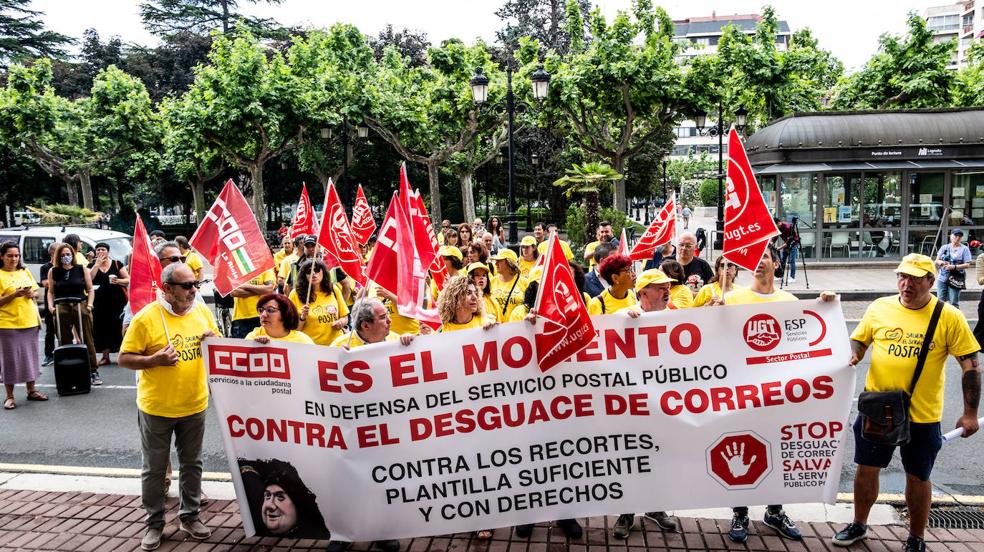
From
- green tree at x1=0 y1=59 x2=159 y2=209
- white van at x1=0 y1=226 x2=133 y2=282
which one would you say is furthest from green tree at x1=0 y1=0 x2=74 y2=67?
white van at x1=0 y1=226 x2=133 y2=282

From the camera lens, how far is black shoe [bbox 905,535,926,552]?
4.18 metres

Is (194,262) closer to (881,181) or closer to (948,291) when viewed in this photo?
(948,291)

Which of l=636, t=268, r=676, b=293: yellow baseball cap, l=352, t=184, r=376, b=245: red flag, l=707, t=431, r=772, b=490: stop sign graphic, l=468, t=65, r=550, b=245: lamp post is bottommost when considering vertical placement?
l=707, t=431, r=772, b=490: stop sign graphic

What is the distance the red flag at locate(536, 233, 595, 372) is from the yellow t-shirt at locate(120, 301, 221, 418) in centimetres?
222

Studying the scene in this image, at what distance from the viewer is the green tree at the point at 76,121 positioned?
29.5 m

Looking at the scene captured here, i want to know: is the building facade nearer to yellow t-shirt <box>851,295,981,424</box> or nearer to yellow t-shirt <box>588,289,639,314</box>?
yellow t-shirt <box>588,289,639,314</box>

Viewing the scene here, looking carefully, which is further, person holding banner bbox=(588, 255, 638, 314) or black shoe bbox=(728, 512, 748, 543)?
person holding banner bbox=(588, 255, 638, 314)

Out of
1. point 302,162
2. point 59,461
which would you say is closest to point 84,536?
point 59,461

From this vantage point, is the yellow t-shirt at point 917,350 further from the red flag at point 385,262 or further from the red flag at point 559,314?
the red flag at point 385,262

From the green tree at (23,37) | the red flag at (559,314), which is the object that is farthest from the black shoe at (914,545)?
the green tree at (23,37)

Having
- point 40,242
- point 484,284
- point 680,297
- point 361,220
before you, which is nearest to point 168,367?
point 484,284

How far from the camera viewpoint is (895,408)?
410cm

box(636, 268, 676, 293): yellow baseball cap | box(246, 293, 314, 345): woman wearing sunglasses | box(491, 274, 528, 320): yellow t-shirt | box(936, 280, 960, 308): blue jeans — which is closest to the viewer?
box(246, 293, 314, 345): woman wearing sunglasses

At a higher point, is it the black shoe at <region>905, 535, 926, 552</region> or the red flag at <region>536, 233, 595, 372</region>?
the red flag at <region>536, 233, 595, 372</region>
